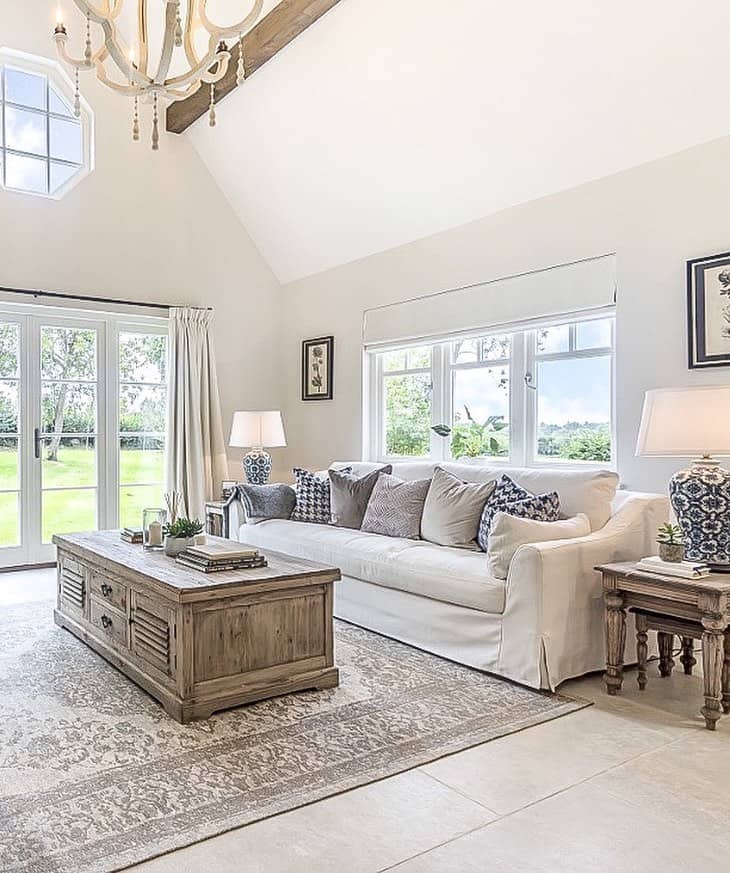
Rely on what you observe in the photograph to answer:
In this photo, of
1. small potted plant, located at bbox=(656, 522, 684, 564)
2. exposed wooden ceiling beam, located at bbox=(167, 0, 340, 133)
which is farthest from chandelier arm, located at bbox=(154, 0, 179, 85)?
small potted plant, located at bbox=(656, 522, 684, 564)

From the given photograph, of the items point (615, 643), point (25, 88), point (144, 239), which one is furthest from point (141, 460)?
point (615, 643)

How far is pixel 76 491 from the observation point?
5.82 meters

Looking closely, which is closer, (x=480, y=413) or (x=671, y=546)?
(x=671, y=546)

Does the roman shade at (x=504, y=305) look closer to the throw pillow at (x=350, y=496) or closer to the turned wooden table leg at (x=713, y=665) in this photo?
the throw pillow at (x=350, y=496)

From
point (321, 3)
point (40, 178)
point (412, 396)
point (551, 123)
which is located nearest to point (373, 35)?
point (321, 3)

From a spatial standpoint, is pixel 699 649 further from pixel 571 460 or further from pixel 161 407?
pixel 161 407

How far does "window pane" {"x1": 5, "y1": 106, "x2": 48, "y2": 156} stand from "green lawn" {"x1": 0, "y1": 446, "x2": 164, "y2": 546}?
224cm

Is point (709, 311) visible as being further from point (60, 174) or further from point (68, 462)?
point (60, 174)

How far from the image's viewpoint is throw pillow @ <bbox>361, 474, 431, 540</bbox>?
14.0 feet

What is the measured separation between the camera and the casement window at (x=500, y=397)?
4.34 meters

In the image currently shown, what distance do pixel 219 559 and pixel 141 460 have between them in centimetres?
325

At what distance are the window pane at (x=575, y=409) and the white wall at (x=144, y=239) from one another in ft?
9.47

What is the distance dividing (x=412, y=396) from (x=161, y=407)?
6.93ft

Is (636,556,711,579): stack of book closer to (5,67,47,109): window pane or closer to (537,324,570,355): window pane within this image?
(537,324,570,355): window pane
